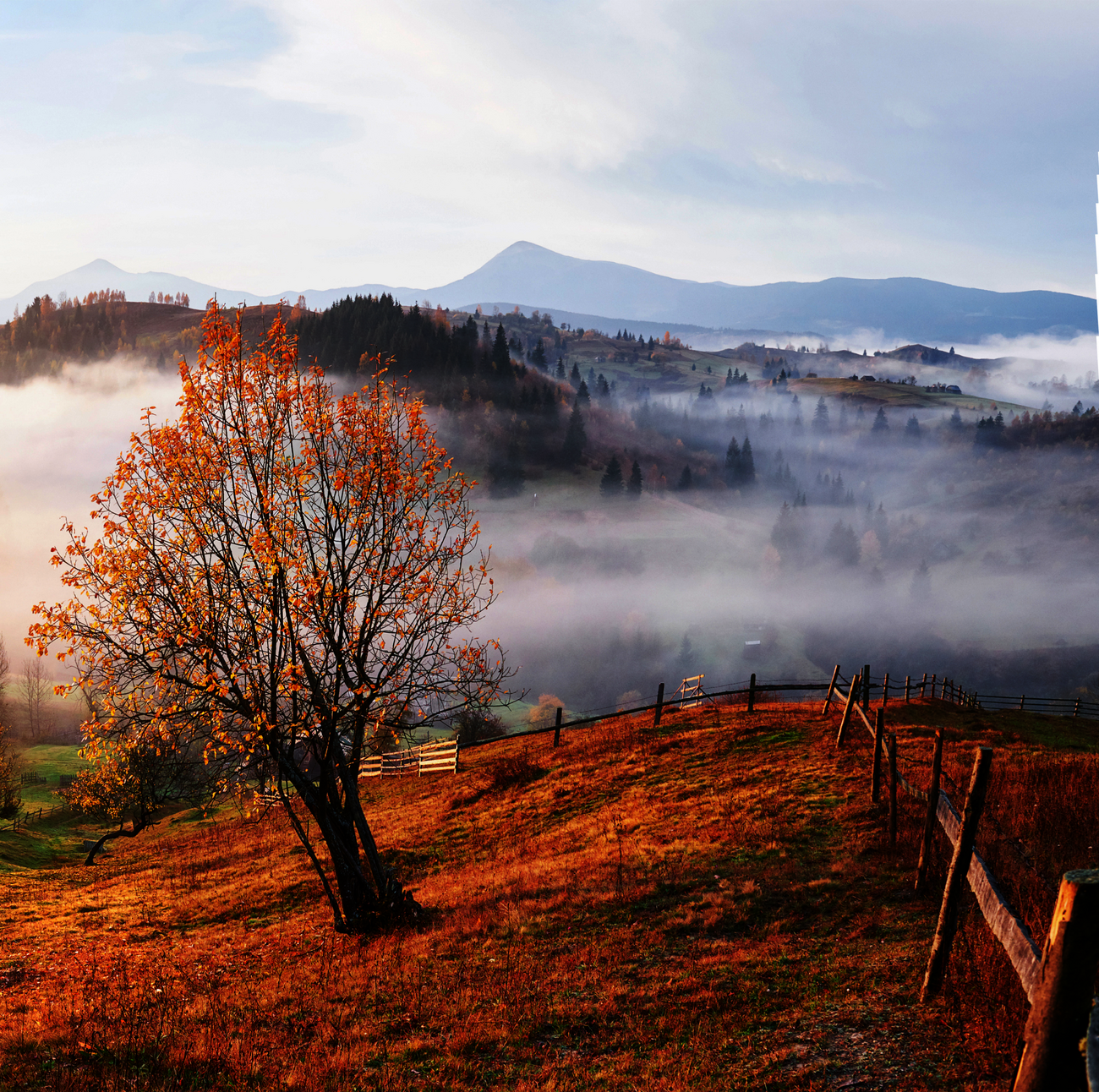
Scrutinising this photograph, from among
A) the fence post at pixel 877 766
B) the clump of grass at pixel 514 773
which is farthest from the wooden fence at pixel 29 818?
the fence post at pixel 877 766

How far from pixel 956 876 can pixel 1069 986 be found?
11.3ft

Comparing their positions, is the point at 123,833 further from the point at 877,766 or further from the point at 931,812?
the point at 931,812

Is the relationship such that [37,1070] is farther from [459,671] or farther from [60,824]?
[60,824]

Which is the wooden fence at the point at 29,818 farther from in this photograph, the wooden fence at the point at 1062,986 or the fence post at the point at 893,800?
the wooden fence at the point at 1062,986

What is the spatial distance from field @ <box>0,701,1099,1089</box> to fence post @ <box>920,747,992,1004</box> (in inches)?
8.3

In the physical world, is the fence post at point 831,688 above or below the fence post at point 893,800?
below

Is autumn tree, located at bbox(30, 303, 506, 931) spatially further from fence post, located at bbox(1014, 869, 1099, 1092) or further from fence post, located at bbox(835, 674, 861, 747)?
fence post, located at bbox(835, 674, 861, 747)

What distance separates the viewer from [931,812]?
9.81m

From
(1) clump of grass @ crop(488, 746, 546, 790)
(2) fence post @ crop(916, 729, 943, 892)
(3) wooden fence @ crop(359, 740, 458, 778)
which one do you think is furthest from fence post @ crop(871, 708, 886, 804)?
(3) wooden fence @ crop(359, 740, 458, 778)

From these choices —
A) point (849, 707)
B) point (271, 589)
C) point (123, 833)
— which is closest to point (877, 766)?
point (849, 707)

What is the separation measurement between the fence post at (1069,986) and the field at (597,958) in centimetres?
231

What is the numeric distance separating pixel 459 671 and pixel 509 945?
564 centimetres

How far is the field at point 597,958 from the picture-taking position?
755 cm

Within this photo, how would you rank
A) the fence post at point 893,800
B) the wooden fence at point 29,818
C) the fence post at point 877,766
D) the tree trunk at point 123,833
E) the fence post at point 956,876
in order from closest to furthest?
1. the fence post at point 956,876
2. the fence post at point 893,800
3. the fence post at point 877,766
4. the tree trunk at point 123,833
5. the wooden fence at point 29,818
